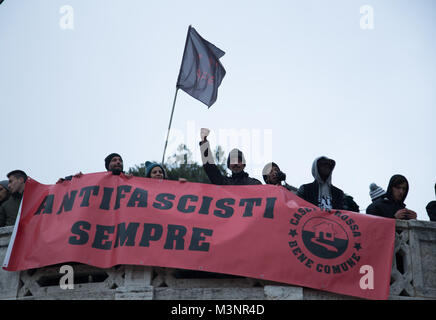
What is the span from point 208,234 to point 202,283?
2.00 feet

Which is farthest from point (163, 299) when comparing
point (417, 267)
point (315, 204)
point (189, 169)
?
point (189, 169)

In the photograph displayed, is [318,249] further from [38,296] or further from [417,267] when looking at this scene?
[38,296]

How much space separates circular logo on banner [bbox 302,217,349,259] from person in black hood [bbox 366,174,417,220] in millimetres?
869

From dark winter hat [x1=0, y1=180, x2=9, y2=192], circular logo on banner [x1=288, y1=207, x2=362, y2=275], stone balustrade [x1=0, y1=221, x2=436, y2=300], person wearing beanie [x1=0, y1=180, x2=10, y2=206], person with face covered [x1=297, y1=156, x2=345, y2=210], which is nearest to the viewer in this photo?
stone balustrade [x1=0, y1=221, x2=436, y2=300]

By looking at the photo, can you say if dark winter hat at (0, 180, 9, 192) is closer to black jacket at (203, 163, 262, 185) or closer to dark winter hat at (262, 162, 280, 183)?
black jacket at (203, 163, 262, 185)

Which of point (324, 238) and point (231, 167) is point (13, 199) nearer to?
point (231, 167)

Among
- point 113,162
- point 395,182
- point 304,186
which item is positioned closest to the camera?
point 395,182

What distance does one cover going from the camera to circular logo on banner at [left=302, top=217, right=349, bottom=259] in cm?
702

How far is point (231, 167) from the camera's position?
8.26m

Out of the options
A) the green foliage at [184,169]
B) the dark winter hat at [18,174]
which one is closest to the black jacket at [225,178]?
the dark winter hat at [18,174]

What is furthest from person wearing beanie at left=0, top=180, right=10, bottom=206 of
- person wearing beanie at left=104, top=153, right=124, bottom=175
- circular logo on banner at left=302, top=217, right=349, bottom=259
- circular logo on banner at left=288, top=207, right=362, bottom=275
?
circular logo on banner at left=302, top=217, right=349, bottom=259

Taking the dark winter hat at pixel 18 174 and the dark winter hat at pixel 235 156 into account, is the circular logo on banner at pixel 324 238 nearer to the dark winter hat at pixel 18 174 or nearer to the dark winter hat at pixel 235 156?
the dark winter hat at pixel 235 156

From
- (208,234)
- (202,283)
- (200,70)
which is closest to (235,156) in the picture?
(208,234)

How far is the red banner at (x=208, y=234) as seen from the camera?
273 inches
